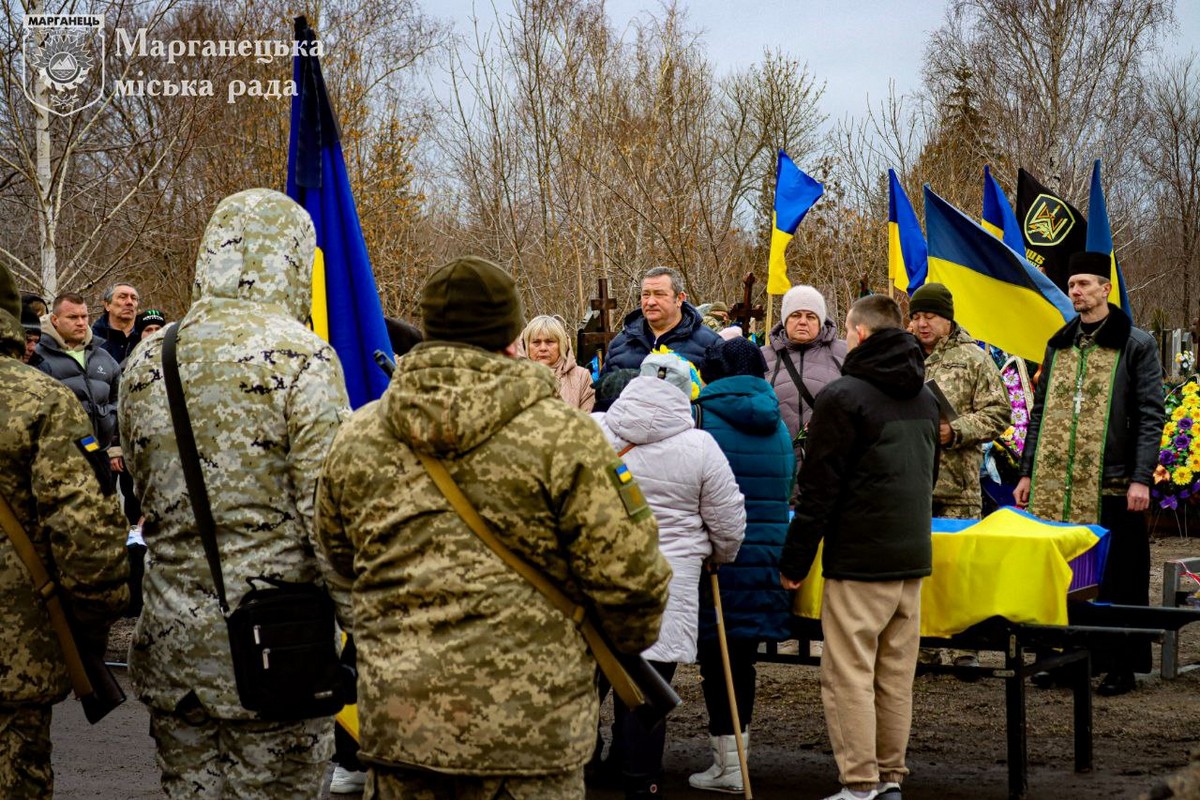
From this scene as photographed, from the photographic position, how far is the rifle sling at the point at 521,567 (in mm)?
3094

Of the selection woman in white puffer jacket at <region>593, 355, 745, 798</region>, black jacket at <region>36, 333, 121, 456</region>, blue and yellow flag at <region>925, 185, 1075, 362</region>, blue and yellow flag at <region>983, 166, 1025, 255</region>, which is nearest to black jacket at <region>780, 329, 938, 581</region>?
woman in white puffer jacket at <region>593, 355, 745, 798</region>

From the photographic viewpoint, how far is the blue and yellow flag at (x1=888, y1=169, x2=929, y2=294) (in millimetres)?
10094

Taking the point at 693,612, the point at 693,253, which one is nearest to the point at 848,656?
the point at 693,612

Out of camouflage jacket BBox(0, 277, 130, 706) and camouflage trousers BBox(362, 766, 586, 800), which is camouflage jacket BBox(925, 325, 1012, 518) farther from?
camouflage jacket BBox(0, 277, 130, 706)

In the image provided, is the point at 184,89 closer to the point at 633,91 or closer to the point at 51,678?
the point at 633,91

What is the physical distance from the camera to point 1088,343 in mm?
7305

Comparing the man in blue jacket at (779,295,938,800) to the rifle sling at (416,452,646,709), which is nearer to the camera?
the rifle sling at (416,452,646,709)

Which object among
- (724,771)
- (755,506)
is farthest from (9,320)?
(724,771)

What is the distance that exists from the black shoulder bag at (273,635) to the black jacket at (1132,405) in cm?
491

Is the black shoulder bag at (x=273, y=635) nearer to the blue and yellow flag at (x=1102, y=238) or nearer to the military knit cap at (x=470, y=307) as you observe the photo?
the military knit cap at (x=470, y=307)

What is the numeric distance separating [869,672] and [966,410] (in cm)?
262

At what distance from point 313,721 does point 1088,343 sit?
5106mm

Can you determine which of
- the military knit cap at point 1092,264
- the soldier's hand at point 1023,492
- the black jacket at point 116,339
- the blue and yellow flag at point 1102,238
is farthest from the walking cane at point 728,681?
the black jacket at point 116,339

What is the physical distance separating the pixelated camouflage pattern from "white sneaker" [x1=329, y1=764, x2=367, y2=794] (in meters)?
3.94
